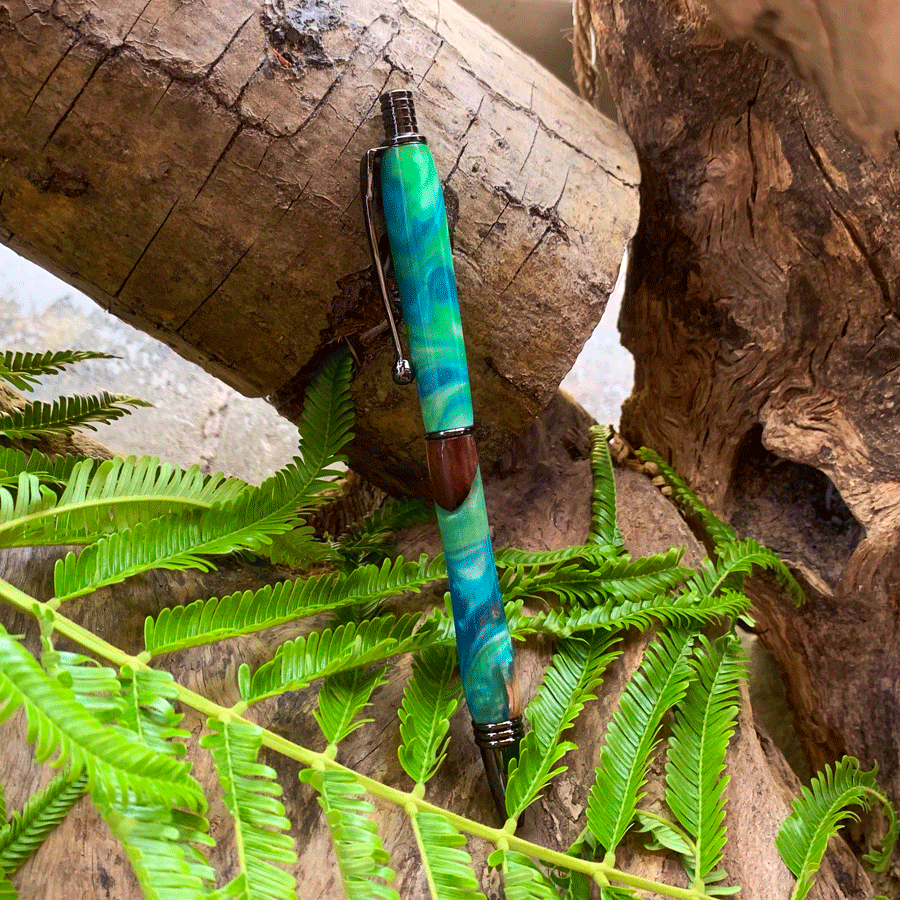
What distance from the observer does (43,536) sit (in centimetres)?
91

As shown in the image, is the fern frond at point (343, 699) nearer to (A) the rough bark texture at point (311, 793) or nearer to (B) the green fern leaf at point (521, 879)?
(A) the rough bark texture at point (311, 793)

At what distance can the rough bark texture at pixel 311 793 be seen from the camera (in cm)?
89

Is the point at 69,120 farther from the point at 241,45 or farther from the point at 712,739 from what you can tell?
the point at 712,739

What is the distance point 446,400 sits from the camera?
102 centimetres

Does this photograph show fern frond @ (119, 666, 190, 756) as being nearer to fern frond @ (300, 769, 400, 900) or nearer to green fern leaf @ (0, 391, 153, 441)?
fern frond @ (300, 769, 400, 900)

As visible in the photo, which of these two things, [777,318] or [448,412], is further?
[777,318]

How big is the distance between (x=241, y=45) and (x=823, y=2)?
726mm

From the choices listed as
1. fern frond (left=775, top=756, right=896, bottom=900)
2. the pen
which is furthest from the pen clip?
fern frond (left=775, top=756, right=896, bottom=900)

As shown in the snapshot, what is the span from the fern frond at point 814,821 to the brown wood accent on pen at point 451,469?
617mm

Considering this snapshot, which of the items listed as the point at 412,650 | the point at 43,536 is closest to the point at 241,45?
the point at 43,536

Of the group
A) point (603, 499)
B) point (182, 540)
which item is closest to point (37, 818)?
point (182, 540)

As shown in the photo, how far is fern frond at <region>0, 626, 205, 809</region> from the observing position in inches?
25.7

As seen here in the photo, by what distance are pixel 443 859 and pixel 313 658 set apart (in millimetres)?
261

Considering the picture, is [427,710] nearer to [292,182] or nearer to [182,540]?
[182,540]
